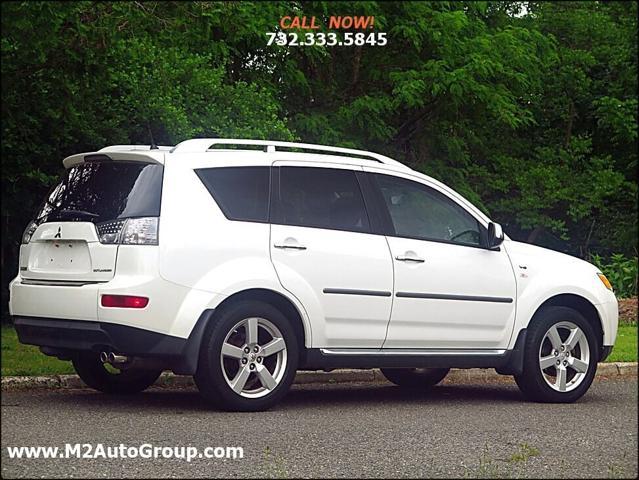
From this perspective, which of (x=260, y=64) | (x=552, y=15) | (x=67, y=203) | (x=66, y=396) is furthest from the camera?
(x=552, y=15)

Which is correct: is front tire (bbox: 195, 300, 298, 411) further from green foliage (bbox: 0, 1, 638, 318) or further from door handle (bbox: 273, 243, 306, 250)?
green foliage (bbox: 0, 1, 638, 318)

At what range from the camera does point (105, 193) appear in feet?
29.8

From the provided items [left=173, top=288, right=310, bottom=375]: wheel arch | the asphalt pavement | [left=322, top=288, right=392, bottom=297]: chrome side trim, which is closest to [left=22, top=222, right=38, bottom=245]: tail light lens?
the asphalt pavement

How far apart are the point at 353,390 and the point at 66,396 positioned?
2.66 m

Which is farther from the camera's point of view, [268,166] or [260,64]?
[260,64]

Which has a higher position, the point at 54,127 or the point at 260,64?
the point at 260,64

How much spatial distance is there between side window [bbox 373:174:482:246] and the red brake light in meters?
2.29

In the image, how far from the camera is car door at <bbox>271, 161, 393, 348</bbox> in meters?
9.20

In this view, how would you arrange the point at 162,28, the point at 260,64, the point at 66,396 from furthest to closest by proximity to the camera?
the point at 260,64 < the point at 162,28 < the point at 66,396

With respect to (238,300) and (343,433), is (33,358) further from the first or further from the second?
(343,433)

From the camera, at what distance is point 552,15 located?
29.3 metres

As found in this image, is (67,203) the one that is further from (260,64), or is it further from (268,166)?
(260,64)

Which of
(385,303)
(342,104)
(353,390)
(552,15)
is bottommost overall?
(353,390)

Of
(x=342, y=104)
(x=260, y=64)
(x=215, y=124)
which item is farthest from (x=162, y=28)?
(x=342, y=104)
